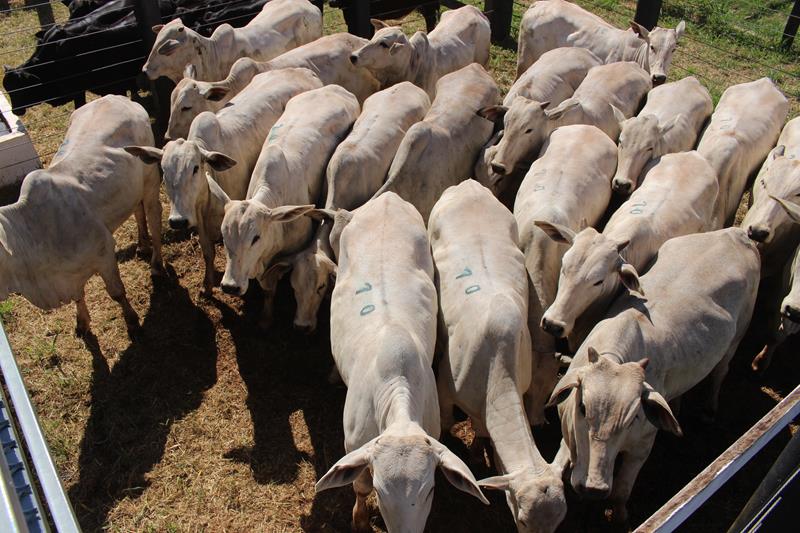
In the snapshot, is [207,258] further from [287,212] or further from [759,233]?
[759,233]

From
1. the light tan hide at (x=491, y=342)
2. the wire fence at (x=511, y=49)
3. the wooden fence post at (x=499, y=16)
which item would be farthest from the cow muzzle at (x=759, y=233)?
the wooden fence post at (x=499, y=16)

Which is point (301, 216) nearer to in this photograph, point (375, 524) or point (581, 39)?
point (375, 524)

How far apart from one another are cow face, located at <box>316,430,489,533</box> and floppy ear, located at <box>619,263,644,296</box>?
2.12m

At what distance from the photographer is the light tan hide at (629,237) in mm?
5438

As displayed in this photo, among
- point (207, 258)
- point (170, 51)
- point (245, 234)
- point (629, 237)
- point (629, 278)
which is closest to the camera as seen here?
point (629, 278)

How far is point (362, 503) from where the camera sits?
16.7ft

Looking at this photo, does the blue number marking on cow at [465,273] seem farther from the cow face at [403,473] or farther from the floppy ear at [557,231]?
the cow face at [403,473]

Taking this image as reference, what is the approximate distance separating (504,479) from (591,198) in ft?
10.7

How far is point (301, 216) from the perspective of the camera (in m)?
6.93

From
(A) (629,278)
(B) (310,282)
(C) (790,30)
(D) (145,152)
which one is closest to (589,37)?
(C) (790,30)

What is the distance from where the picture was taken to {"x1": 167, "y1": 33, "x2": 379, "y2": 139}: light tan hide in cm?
801

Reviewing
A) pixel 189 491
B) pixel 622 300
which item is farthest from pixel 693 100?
pixel 189 491

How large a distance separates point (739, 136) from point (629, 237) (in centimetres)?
257

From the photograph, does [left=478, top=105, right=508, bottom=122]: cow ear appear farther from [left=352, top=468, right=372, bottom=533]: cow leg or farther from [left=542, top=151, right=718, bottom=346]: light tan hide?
[left=352, top=468, right=372, bottom=533]: cow leg
